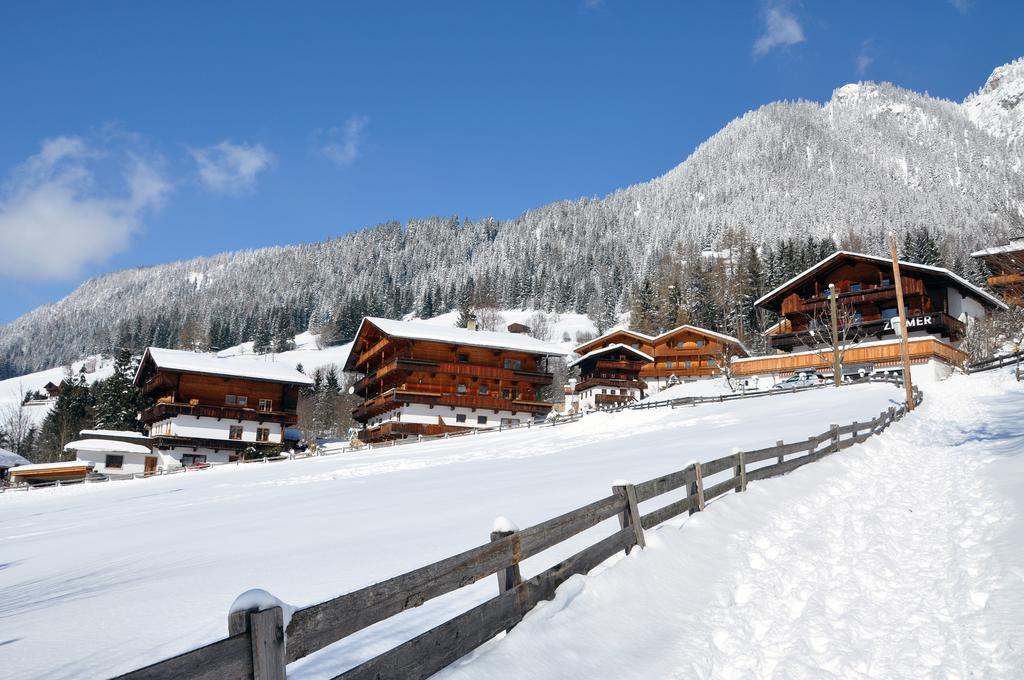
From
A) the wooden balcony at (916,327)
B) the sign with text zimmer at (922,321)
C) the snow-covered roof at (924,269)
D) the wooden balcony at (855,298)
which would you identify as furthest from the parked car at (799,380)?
the snow-covered roof at (924,269)

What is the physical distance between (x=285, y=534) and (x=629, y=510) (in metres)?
8.24

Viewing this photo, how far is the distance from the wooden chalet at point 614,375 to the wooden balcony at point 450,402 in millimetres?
16942

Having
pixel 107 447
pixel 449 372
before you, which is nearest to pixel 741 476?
pixel 449 372

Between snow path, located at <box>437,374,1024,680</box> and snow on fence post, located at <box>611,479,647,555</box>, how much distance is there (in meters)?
0.25

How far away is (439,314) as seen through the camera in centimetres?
17000

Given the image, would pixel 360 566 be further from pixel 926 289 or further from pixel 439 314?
pixel 439 314

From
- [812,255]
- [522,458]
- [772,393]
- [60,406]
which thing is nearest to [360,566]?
[522,458]

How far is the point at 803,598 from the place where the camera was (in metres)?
7.03

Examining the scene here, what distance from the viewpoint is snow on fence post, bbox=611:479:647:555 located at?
25.2 feet

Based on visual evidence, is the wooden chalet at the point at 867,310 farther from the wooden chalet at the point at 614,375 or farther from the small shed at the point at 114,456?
the small shed at the point at 114,456

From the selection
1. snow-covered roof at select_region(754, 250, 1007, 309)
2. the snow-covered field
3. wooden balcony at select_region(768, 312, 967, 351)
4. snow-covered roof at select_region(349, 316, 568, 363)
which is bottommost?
the snow-covered field

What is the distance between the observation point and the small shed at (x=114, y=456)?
4981 cm

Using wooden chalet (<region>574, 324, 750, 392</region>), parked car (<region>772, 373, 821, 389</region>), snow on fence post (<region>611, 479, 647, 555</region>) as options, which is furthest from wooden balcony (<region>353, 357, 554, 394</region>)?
snow on fence post (<region>611, 479, 647, 555</region>)

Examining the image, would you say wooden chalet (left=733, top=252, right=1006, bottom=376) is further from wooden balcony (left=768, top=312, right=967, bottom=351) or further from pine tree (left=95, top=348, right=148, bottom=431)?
pine tree (left=95, top=348, right=148, bottom=431)
